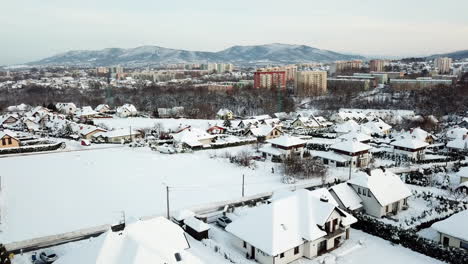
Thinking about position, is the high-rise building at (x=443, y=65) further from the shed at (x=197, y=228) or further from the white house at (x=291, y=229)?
the shed at (x=197, y=228)

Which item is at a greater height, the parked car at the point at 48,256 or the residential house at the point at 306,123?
the residential house at the point at 306,123

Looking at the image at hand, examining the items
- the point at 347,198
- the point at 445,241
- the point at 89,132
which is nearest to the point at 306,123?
the point at 89,132

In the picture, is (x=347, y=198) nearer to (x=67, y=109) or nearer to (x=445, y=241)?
(x=445, y=241)

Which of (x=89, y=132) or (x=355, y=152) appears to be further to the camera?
(x=89, y=132)

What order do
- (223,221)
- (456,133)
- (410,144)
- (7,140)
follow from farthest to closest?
(456,133), (7,140), (410,144), (223,221)

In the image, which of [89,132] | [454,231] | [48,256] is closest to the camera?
[48,256]

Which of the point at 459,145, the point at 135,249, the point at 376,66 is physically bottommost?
the point at 459,145

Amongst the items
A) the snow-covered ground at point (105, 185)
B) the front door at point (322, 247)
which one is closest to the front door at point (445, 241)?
the front door at point (322, 247)
